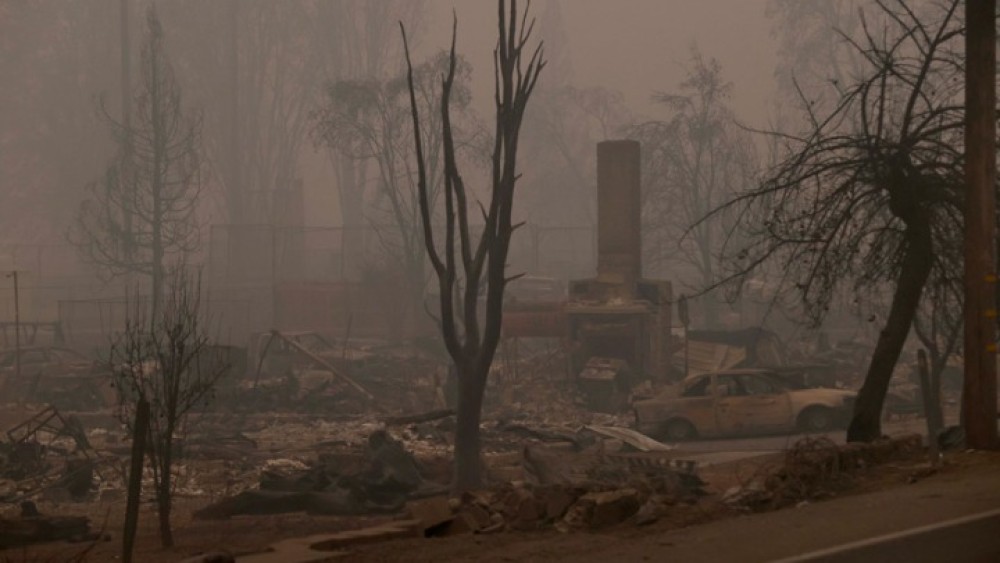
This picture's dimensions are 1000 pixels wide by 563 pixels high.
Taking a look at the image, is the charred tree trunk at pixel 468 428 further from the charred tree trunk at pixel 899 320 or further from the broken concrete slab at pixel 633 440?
the broken concrete slab at pixel 633 440

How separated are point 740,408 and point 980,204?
1312cm

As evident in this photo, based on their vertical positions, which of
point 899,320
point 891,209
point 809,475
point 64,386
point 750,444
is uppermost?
point 891,209

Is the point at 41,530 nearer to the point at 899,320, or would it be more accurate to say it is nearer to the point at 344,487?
the point at 344,487

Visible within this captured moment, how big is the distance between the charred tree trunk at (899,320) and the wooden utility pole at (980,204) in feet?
7.21

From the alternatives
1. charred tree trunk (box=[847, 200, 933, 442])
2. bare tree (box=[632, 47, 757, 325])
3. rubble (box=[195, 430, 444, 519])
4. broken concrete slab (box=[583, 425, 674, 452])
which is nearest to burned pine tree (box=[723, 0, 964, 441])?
charred tree trunk (box=[847, 200, 933, 442])

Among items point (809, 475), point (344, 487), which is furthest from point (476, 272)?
point (809, 475)

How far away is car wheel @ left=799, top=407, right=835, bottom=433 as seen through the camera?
87.0ft

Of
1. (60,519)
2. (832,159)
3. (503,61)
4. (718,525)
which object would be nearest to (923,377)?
(832,159)

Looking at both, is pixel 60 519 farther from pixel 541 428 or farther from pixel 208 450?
pixel 541 428

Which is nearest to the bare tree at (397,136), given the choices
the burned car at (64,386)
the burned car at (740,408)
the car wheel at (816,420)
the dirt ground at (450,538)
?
the burned car at (64,386)

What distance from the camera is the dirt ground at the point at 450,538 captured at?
33.9ft

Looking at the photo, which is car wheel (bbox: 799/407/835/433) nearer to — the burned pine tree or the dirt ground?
the dirt ground

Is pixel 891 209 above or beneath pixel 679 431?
above

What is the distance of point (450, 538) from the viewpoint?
11109 mm
